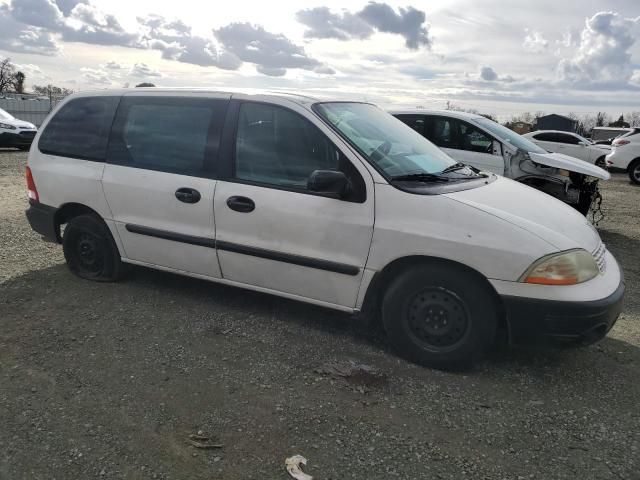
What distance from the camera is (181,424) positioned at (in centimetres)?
276

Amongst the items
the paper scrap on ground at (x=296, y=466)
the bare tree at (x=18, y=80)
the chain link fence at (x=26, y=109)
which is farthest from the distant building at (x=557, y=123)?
the bare tree at (x=18, y=80)

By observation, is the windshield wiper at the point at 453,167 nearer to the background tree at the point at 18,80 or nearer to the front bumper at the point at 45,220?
the front bumper at the point at 45,220

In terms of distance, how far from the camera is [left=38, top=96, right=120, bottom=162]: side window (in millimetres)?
4391

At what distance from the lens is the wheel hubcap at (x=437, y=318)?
3213mm

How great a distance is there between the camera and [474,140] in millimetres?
7168

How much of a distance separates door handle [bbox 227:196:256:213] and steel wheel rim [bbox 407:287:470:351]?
4.19 feet

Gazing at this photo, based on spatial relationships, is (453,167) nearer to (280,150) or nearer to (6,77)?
(280,150)

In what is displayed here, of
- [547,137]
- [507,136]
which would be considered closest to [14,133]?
[507,136]

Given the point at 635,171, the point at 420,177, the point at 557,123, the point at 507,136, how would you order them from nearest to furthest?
the point at 420,177, the point at 507,136, the point at 635,171, the point at 557,123

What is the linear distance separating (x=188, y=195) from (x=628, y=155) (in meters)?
13.5

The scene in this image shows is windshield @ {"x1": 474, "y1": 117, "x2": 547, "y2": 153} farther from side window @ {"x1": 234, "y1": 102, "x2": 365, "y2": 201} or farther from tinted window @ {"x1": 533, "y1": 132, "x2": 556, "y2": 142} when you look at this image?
tinted window @ {"x1": 533, "y1": 132, "x2": 556, "y2": 142}

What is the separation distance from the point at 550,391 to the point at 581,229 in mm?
1060

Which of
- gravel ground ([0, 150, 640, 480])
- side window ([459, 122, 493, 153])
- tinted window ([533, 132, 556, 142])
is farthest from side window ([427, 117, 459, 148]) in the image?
tinted window ([533, 132, 556, 142])

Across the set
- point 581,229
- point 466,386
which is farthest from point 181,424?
point 581,229
